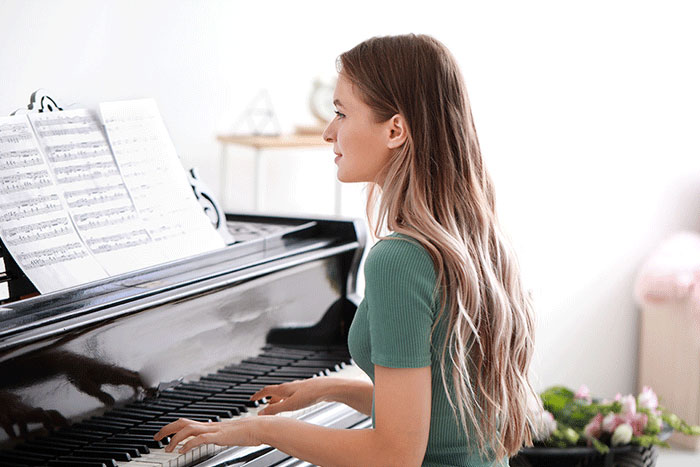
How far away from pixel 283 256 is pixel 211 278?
23cm

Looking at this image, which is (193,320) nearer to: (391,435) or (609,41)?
(391,435)

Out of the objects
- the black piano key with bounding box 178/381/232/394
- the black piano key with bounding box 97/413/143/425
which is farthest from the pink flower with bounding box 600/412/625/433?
the black piano key with bounding box 97/413/143/425

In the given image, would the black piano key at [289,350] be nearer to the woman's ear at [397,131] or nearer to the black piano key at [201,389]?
the black piano key at [201,389]

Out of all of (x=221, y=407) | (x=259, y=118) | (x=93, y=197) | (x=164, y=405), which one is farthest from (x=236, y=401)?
(x=259, y=118)

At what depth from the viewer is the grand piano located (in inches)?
47.7

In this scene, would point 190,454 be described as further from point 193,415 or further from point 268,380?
point 268,380

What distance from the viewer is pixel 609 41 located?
3.57m

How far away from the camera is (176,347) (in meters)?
Answer: 1.45

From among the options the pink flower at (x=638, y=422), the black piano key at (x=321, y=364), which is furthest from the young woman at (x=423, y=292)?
the pink flower at (x=638, y=422)

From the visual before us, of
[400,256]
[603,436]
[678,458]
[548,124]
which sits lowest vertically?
[678,458]

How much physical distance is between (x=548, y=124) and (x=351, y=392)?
2.39 metres

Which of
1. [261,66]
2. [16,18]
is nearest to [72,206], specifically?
[16,18]

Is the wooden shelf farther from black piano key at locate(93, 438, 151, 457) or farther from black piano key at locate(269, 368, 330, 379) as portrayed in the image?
black piano key at locate(93, 438, 151, 457)

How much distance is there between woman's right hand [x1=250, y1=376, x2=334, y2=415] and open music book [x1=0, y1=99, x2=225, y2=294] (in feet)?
1.10
